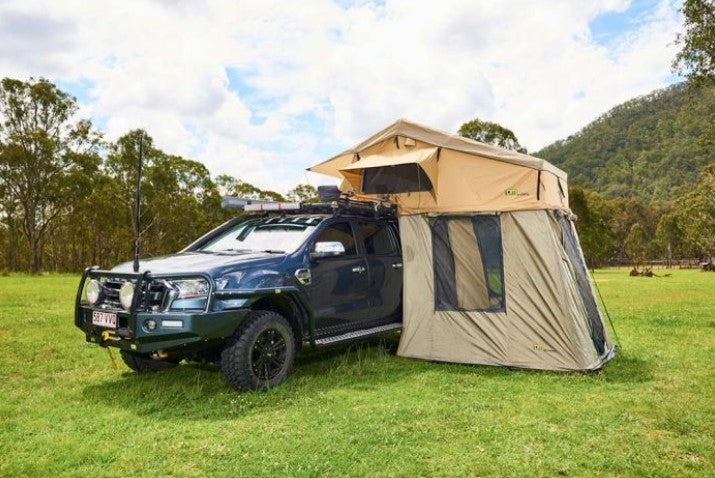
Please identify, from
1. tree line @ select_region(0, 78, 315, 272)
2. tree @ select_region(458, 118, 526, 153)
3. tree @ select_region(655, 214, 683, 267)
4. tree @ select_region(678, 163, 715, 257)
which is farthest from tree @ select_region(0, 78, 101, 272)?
tree @ select_region(655, 214, 683, 267)

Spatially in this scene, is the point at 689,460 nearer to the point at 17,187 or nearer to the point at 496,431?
the point at 496,431

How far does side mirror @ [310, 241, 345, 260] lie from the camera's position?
6.41 meters

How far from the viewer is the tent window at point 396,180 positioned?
777cm

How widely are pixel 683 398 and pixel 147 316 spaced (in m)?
5.06

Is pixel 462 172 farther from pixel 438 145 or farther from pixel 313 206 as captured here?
pixel 313 206

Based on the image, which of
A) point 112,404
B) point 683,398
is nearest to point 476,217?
point 683,398

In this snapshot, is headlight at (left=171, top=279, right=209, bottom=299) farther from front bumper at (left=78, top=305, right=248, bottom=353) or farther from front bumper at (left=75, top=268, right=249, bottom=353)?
front bumper at (left=78, top=305, right=248, bottom=353)

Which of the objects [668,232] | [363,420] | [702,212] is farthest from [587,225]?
[363,420]

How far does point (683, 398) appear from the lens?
558 centimetres

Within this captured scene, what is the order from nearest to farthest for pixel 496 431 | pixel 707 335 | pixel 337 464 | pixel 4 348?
1. pixel 337 464
2. pixel 496 431
3. pixel 4 348
4. pixel 707 335

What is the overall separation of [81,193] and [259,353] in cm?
3650

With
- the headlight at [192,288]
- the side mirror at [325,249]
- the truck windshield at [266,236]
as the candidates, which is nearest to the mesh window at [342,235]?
the truck windshield at [266,236]

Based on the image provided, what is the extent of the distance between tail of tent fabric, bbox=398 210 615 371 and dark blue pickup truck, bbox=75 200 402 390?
37cm

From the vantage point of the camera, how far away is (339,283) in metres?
6.76
